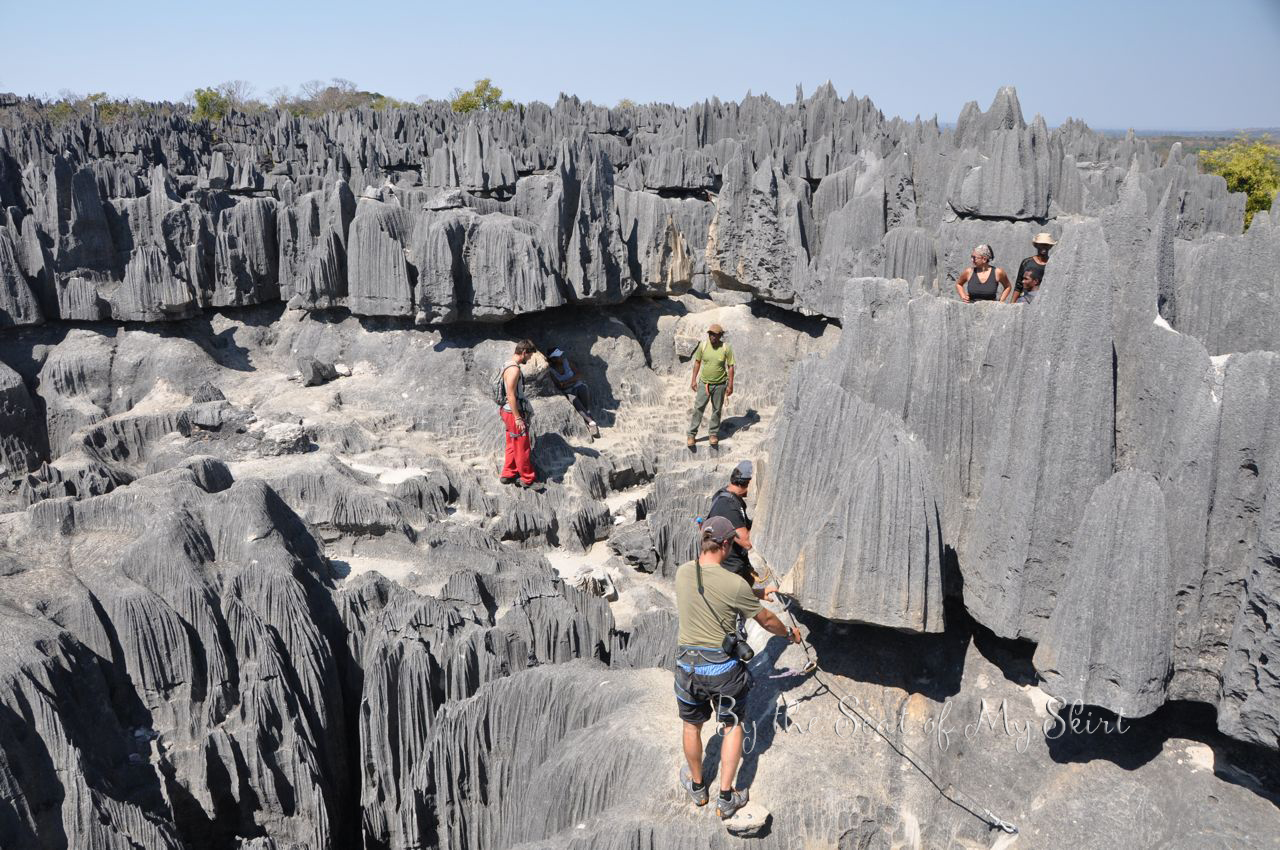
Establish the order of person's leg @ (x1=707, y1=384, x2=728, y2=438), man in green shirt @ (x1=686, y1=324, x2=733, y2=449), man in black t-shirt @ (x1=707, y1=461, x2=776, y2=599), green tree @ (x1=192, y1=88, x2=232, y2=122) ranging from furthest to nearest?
green tree @ (x1=192, y1=88, x2=232, y2=122), person's leg @ (x1=707, y1=384, x2=728, y2=438), man in green shirt @ (x1=686, y1=324, x2=733, y2=449), man in black t-shirt @ (x1=707, y1=461, x2=776, y2=599)

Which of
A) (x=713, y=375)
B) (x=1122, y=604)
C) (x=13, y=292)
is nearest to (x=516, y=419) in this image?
(x=713, y=375)

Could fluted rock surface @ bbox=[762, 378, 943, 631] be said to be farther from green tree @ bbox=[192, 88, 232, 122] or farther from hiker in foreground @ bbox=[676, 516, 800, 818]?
green tree @ bbox=[192, 88, 232, 122]

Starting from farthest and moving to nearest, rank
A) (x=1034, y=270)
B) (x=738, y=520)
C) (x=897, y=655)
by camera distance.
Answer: (x=1034, y=270) → (x=738, y=520) → (x=897, y=655)

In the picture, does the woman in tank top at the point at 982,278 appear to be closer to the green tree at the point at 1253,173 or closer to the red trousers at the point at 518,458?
the red trousers at the point at 518,458

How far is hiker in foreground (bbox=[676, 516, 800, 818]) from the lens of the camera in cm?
477

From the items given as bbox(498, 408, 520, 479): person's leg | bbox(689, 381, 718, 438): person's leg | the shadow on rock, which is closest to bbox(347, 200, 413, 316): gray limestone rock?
bbox(498, 408, 520, 479): person's leg

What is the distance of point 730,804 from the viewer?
495 centimetres

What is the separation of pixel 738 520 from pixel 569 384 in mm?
7536

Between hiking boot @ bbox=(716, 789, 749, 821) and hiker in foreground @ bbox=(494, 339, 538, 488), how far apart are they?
21.1ft

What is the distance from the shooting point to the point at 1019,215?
13562 millimetres

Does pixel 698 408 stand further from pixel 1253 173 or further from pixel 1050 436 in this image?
pixel 1253 173

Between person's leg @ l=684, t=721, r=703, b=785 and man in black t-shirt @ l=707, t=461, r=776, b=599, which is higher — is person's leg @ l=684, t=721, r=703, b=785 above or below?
below

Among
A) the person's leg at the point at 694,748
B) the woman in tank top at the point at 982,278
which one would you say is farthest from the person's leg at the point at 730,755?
the woman in tank top at the point at 982,278

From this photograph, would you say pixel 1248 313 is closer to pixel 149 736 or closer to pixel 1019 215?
pixel 149 736
